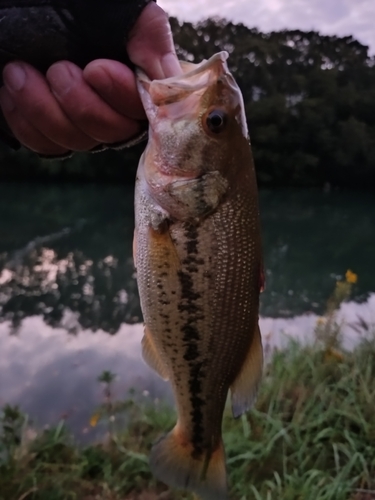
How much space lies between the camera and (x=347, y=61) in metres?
45.2

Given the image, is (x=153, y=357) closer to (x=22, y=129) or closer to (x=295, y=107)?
(x=22, y=129)

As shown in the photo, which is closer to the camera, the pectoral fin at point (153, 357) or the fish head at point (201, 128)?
the fish head at point (201, 128)

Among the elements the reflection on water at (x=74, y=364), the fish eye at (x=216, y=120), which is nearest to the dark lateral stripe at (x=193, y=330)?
the fish eye at (x=216, y=120)

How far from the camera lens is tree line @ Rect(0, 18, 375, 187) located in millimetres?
38938

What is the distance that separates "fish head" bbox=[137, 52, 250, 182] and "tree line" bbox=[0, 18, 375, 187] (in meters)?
34.7

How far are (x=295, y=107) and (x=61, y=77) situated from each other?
42.2m

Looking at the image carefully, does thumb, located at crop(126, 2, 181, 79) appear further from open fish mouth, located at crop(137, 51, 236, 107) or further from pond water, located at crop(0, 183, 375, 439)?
pond water, located at crop(0, 183, 375, 439)

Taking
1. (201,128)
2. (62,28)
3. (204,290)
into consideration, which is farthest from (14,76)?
(204,290)

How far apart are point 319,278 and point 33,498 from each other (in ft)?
36.7

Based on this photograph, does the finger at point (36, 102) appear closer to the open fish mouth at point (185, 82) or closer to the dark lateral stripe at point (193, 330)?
the open fish mouth at point (185, 82)

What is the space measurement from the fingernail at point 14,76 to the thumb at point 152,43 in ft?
1.13

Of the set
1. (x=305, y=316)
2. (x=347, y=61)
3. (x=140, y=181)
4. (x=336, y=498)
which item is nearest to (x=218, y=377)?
(x=140, y=181)

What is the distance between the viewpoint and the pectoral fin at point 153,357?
202cm

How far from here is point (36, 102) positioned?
5.73ft
